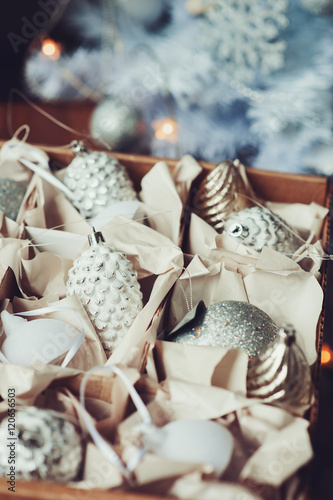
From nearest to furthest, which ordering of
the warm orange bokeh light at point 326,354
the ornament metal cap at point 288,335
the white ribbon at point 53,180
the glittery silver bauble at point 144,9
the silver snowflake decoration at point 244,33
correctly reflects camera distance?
the ornament metal cap at point 288,335 < the white ribbon at point 53,180 < the warm orange bokeh light at point 326,354 < the silver snowflake decoration at point 244,33 < the glittery silver bauble at point 144,9

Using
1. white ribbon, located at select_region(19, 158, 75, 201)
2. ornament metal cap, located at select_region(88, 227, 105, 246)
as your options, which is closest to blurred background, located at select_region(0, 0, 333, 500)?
white ribbon, located at select_region(19, 158, 75, 201)

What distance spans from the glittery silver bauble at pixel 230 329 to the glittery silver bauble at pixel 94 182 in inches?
14.2

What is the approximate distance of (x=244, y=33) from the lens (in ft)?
4.49

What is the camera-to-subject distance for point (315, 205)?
107 centimetres

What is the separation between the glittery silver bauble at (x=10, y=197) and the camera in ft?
3.23

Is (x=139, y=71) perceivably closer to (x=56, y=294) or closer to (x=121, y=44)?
(x=121, y=44)

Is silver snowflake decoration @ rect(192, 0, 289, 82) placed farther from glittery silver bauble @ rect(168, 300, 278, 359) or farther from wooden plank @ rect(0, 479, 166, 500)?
wooden plank @ rect(0, 479, 166, 500)

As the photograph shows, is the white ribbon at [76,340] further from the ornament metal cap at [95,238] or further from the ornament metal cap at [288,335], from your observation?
the ornament metal cap at [288,335]

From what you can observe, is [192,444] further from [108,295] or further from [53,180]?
[53,180]

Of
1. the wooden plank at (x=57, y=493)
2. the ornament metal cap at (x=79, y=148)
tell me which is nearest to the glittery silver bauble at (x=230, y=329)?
the wooden plank at (x=57, y=493)

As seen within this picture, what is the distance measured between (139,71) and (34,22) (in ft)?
1.55

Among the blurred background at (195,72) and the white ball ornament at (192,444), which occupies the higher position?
the blurred background at (195,72)

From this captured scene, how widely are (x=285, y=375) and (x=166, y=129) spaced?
3.11 feet

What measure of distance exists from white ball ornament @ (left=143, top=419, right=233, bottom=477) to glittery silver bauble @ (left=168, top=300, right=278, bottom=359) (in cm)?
15
